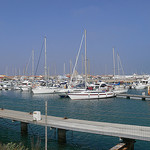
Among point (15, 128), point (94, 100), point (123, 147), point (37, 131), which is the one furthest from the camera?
point (94, 100)

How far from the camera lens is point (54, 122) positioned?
55.9 ft

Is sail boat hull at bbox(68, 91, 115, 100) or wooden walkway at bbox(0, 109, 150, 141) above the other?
wooden walkway at bbox(0, 109, 150, 141)

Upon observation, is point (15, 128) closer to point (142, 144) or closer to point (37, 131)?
point (37, 131)

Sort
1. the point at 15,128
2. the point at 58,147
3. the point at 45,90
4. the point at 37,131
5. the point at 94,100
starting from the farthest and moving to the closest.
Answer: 1. the point at 45,90
2. the point at 94,100
3. the point at 15,128
4. the point at 37,131
5. the point at 58,147

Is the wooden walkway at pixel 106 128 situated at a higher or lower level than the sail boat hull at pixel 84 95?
higher

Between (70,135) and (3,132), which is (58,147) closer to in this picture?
(70,135)

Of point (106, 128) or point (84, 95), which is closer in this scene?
point (106, 128)

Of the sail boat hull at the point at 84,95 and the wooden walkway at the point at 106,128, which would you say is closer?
the wooden walkway at the point at 106,128

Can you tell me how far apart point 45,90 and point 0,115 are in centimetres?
4092

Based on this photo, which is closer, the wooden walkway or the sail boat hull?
the wooden walkway

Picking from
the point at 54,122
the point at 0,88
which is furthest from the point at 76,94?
the point at 0,88

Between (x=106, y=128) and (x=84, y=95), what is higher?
(x=106, y=128)

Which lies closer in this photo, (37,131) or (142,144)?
Answer: (142,144)

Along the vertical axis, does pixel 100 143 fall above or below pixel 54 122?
below
